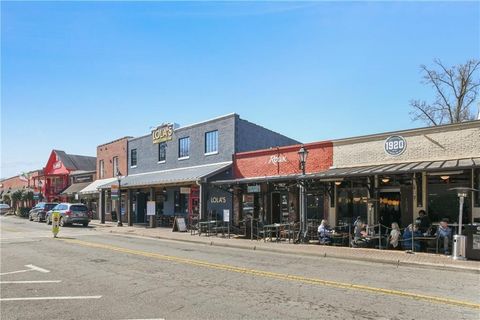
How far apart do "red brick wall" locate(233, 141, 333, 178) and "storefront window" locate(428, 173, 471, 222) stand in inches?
196

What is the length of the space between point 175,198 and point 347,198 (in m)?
14.5

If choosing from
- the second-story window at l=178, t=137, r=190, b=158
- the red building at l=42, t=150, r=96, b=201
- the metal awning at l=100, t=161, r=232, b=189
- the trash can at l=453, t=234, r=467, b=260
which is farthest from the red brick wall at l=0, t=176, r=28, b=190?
the trash can at l=453, t=234, r=467, b=260

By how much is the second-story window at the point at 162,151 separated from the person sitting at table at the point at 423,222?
66.2 ft

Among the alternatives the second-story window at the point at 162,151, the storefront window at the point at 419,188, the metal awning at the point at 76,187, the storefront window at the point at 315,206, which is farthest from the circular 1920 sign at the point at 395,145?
the metal awning at the point at 76,187

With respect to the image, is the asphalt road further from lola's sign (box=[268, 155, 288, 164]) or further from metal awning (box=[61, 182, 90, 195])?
metal awning (box=[61, 182, 90, 195])

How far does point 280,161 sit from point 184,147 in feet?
30.9

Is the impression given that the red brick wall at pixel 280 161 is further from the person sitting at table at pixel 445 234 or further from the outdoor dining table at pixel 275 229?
the person sitting at table at pixel 445 234

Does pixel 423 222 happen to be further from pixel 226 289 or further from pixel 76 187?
pixel 76 187

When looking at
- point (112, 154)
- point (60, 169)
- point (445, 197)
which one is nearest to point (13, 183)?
point (60, 169)

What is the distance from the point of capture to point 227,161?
26.6m

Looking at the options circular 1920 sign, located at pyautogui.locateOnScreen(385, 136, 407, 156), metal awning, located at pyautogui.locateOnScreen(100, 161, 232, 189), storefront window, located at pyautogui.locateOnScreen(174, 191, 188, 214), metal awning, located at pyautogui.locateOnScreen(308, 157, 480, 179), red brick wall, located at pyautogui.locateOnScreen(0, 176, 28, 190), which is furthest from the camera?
red brick wall, located at pyautogui.locateOnScreen(0, 176, 28, 190)

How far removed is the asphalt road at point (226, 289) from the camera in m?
7.23

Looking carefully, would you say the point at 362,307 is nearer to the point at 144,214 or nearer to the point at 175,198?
the point at 175,198

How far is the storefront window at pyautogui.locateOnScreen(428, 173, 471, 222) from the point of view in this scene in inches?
651
